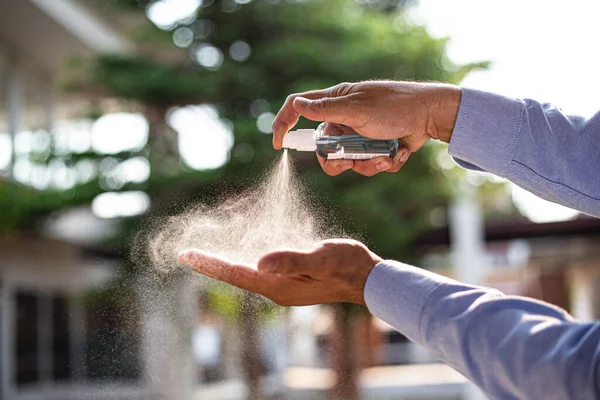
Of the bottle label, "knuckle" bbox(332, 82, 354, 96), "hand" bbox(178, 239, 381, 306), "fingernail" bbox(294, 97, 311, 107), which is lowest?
"hand" bbox(178, 239, 381, 306)

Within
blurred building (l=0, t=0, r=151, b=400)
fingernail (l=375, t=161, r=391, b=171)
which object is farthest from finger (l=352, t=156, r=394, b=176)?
blurred building (l=0, t=0, r=151, b=400)

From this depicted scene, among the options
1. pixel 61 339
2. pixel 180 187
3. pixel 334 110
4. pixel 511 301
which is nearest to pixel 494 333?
pixel 511 301

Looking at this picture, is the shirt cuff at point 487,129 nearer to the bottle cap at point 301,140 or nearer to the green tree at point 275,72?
the bottle cap at point 301,140

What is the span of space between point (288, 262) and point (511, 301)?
28cm

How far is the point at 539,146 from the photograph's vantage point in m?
1.11

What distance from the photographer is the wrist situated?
1156 millimetres

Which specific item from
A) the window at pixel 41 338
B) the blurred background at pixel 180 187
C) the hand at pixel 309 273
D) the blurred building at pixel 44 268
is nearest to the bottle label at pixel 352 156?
the hand at pixel 309 273

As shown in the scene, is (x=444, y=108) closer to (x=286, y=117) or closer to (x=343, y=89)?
(x=343, y=89)

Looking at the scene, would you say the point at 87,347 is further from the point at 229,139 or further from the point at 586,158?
the point at 586,158

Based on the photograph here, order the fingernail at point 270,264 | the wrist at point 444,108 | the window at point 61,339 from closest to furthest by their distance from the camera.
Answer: the fingernail at point 270,264, the wrist at point 444,108, the window at point 61,339

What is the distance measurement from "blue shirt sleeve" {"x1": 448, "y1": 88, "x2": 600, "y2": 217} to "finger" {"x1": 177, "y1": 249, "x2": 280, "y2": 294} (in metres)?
0.38

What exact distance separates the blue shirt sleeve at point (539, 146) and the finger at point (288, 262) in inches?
13.4

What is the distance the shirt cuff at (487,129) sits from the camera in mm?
1114

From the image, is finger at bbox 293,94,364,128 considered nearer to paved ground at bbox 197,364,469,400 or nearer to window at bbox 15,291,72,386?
paved ground at bbox 197,364,469,400
